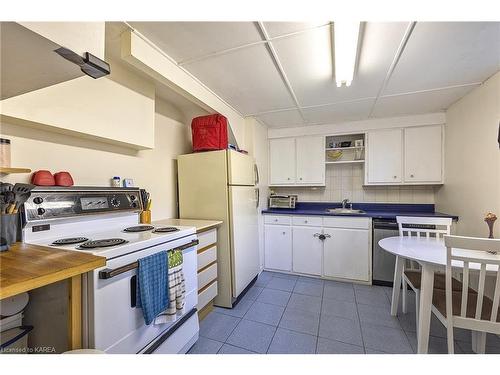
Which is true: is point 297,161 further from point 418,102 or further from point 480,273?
point 480,273

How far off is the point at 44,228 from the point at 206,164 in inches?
51.3

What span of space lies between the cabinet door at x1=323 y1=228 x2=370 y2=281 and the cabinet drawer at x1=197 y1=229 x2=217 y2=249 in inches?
59.8

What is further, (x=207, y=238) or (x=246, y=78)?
(x=207, y=238)

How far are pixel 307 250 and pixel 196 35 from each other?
263 centimetres

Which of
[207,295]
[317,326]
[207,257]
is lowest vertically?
[317,326]

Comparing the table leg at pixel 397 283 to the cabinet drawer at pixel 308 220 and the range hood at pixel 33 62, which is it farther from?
the range hood at pixel 33 62

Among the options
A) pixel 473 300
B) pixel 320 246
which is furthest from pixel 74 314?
pixel 320 246

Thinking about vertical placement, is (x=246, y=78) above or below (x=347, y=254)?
above

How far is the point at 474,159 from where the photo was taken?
6.93 feet

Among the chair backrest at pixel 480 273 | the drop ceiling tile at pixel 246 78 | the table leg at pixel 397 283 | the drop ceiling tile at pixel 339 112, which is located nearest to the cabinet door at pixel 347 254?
the table leg at pixel 397 283

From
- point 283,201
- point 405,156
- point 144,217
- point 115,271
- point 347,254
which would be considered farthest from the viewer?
point 283,201

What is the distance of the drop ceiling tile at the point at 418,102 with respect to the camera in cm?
221

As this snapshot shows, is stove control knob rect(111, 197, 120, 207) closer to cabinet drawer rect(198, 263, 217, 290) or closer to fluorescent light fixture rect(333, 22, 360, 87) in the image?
cabinet drawer rect(198, 263, 217, 290)
